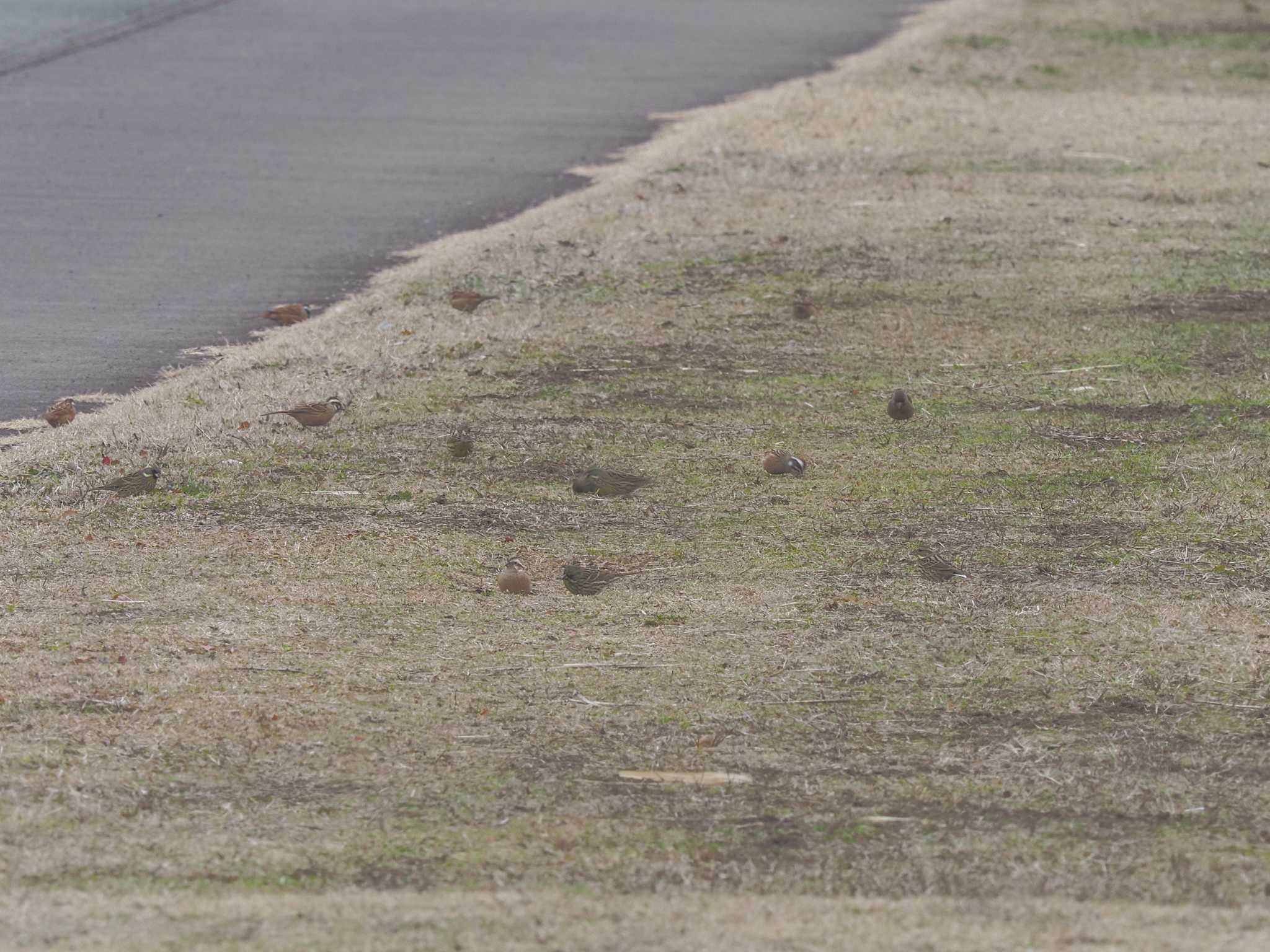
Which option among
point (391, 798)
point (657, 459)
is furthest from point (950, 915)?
point (657, 459)

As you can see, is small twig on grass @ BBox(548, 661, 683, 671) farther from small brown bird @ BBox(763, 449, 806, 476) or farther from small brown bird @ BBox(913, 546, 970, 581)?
small brown bird @ BBox(763, 449, 806, 476)

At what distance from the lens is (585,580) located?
5102mm

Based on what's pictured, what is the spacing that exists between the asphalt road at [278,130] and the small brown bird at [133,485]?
1.15 m

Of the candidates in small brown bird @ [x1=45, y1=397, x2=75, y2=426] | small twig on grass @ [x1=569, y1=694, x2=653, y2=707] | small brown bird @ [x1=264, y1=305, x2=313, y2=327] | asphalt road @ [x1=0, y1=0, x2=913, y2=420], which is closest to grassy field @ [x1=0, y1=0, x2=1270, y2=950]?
small twig on grass @ [x1=569, y1=694, x2=653, y2=707]

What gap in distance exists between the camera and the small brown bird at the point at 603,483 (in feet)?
19.3

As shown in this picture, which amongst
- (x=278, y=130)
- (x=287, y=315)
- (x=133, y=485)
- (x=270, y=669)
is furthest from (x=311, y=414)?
(x=278, y=130)

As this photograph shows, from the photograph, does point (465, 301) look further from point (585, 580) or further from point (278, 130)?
point (278, 130)

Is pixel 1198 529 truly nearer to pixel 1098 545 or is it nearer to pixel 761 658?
pixel 1098 545

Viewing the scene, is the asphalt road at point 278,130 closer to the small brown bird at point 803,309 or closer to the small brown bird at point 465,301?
the small brown bird at point 465,301

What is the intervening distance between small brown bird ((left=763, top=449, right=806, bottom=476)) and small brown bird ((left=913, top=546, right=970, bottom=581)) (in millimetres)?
865

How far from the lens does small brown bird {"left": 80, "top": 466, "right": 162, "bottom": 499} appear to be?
19.1 feet

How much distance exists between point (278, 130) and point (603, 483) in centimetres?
772

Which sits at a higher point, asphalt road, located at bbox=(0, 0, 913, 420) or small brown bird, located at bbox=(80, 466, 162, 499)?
asphalt road, located at bbox=(0, 0, 913, 420)

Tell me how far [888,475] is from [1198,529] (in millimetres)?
1075
